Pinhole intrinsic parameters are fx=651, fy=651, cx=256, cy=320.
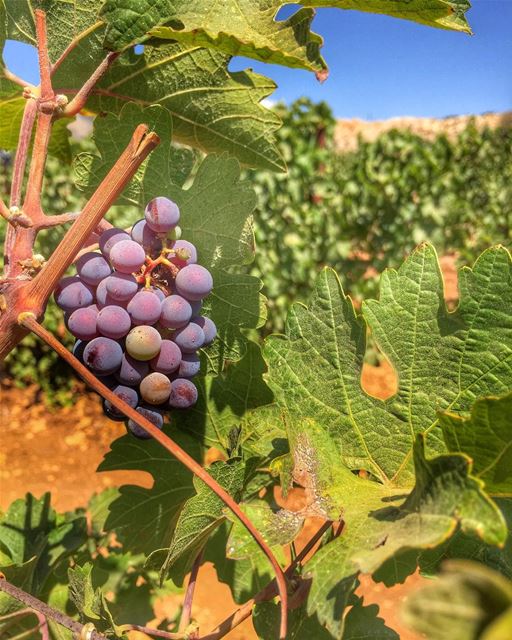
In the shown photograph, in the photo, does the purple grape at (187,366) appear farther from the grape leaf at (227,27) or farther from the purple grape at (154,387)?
the grape leaf at (227,27)

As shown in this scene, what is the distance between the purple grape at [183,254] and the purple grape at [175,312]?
0.04 m

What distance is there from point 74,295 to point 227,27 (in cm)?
34

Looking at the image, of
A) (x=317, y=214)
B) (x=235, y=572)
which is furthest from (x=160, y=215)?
(x=317, y=214)

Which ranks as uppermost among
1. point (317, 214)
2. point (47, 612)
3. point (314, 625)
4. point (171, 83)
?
point (317, 214)

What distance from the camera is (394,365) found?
75cm

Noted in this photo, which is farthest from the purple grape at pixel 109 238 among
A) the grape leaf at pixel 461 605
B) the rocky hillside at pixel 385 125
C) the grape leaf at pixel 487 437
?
the rocky hillside at pixel 385 125

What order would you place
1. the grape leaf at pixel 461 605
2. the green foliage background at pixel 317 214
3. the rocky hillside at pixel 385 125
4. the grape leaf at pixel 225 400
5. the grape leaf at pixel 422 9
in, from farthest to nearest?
1. the rocky hillside at pixel 385 125
2. the green foliage background at pixel 317 214
3. the grape leaf at pixel 225 400
4. the grape leaf at pixel 422 9
5. the grape leaf at pixel 461 605

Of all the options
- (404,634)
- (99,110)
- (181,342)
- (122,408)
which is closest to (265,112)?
(99,110)

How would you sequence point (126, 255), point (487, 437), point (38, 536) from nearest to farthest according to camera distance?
point (487, 437), point (126, 255), point (38, 536)

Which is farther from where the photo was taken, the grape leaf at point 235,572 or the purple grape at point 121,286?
the grape leaf at point 235,572

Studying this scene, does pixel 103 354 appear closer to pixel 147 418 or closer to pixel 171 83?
pixel 147 418

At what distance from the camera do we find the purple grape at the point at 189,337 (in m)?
0.74

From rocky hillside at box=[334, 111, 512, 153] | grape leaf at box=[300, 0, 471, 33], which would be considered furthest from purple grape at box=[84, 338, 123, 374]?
rocky hillside at box=[334, 111, 512, 153]

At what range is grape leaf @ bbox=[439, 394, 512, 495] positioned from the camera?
1.77 ft
